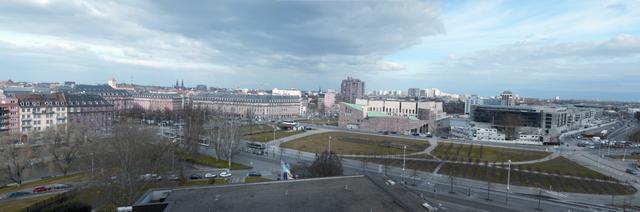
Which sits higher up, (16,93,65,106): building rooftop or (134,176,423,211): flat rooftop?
(16,93,65,106): building rooftop

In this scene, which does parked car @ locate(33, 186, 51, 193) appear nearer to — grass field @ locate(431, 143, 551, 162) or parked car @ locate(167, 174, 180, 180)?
parked car @ locate(167, 174, 180, 180)

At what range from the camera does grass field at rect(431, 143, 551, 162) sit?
163 feet

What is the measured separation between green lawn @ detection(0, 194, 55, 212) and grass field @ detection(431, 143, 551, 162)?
43994 mm

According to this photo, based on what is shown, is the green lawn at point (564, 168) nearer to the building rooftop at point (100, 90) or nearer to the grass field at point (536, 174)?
the grass field at point (536, 174)

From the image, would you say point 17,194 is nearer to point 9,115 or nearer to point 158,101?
point 9,115

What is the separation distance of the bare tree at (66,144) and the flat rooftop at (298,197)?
99.6 feet

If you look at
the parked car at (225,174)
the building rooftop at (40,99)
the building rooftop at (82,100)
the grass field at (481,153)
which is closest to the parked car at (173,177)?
the parked car at (225,174)

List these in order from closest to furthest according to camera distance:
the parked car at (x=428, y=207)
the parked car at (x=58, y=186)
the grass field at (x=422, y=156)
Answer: the parked car at (x=428, y=207) < the parked car at (x=58, y=186) < the grass field at (x=422, y=156)

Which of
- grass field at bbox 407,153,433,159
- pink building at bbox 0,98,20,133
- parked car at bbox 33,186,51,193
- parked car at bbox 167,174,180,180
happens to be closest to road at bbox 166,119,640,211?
parked car at bbox 167,174,180,180

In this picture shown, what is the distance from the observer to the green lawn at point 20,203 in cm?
2619

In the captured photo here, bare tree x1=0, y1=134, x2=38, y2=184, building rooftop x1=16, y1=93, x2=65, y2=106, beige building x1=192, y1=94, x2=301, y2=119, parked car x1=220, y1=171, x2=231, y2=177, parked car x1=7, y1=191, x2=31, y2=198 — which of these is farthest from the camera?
beige building x1=192, y1=94, x2=301, y2=119

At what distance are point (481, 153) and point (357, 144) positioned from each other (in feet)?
61.0

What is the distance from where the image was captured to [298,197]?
18016mm

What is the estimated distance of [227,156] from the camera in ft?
155
